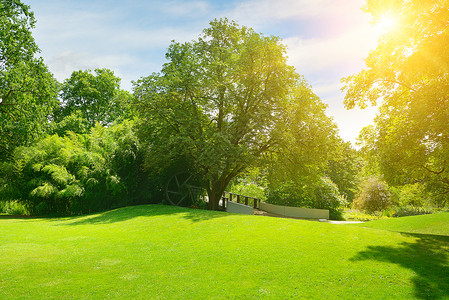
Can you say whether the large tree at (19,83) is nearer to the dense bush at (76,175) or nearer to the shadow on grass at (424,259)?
the dense bush at (76,175)

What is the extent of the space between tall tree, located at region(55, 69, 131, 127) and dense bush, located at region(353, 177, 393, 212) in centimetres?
2715

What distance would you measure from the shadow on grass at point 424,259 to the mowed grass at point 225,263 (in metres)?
0.02

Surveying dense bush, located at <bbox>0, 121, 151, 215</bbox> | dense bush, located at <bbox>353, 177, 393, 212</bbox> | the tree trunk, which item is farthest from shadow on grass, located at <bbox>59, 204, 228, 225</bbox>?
dense bush, located at <bbox>353, 177, 393, 212</bbox>

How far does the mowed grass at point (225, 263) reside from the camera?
534cm

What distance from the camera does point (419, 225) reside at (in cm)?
1393

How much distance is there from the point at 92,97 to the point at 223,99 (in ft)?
81.7

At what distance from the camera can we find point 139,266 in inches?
270

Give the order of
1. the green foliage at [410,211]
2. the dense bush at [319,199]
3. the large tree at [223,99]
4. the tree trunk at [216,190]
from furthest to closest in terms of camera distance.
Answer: the green foliage at [410,211] < the dense bush at [319,199] < the tree trunk at [216,190] < the large tree at [223,99]

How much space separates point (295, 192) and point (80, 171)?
540 inches

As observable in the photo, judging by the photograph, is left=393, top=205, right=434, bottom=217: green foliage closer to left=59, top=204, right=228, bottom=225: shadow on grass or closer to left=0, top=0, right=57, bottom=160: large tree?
left=59, top=204, right=228, bottom=225: shadow on grass

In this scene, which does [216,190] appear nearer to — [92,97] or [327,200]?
[327,200]

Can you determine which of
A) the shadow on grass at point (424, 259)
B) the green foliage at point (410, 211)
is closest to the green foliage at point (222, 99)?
the shadow on grass at point (424, 259)

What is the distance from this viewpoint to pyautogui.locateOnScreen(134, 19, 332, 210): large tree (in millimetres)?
16031

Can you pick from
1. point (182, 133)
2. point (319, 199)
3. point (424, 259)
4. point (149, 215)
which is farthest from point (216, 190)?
point (424, 259)
